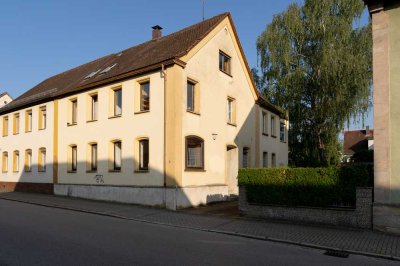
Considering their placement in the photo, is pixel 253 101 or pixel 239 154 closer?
pixel 239 154

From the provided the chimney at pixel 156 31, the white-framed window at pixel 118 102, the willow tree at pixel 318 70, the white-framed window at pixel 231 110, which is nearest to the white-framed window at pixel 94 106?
the white-framed window at pixel 118 102

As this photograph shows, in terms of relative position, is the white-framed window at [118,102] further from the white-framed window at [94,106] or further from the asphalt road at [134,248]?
the asphalt road at [134,248]

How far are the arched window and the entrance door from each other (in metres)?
2.89

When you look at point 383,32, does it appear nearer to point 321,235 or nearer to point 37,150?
point 321,235

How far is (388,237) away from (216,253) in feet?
17.1

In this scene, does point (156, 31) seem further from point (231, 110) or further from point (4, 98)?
point (4, 98)

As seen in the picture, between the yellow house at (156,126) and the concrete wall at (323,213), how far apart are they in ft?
12.3

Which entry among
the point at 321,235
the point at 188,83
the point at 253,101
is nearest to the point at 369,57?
the point at 253,101

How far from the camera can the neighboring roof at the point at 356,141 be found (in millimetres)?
66000

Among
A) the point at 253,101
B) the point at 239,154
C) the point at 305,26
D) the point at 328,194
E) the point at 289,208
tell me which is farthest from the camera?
the point at 305,26

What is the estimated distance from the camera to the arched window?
18156 millimetres

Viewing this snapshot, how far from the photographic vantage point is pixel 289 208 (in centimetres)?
1345

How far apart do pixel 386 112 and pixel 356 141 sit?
6027 centimetres

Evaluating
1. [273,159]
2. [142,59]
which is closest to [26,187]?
[142,59]
